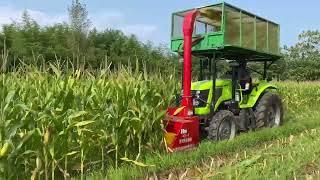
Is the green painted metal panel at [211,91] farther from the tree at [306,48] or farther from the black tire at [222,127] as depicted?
the tree at [306,48]

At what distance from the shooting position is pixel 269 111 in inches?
404

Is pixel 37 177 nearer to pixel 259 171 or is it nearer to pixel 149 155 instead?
pixel 149 155

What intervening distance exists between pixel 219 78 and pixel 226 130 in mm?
1397

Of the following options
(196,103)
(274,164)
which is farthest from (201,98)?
(274,164)

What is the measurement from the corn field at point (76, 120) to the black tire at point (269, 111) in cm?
269

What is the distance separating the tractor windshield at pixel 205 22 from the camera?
860 centimetres

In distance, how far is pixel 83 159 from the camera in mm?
5578

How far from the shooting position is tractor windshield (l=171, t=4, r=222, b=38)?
860 cm

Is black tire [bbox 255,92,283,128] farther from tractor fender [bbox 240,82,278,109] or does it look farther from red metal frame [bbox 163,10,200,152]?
red metal frame [bbox 163,10,200,152]

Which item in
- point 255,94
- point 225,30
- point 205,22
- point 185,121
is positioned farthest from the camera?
point 255,94

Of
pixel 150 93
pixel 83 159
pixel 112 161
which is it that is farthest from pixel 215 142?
pixel 83 159

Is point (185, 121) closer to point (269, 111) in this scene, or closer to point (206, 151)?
point (206, 151)

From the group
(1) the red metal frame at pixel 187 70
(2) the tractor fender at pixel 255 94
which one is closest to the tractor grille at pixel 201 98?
(1) the red metal frame at pixel 187 70

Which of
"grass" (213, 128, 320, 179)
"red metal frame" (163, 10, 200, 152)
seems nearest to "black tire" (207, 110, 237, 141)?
"red metal frame" (163, 10, 200, 152)
